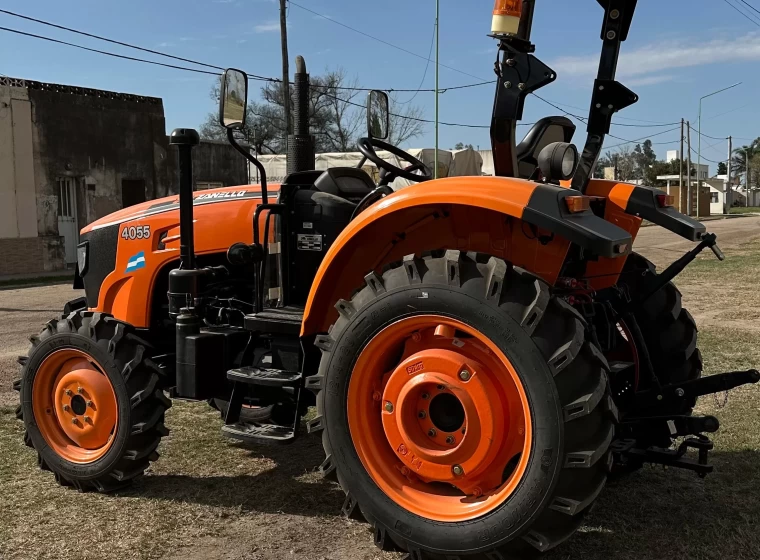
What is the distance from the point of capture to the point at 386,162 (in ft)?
13.8

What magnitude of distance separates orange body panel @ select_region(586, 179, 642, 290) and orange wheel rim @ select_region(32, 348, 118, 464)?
2578 millimetres

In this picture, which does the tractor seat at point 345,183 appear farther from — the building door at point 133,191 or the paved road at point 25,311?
the building door at point 133,191

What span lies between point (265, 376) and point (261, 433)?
28 centimetres

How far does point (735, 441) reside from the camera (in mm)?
4672

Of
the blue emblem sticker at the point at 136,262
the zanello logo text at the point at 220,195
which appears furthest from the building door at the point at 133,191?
the zanello logo text at the point at 220,195

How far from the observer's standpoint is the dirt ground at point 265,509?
133 inches

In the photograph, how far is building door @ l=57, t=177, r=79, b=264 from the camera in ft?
71.2

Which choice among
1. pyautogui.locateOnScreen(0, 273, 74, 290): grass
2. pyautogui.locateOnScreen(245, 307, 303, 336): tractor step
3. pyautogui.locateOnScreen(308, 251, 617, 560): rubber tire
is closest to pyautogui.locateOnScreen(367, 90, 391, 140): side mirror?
pyautogui.locateOnScreen(245, 307, 303, 336): tractor step

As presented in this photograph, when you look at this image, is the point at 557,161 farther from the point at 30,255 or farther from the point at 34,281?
the point at 30,255

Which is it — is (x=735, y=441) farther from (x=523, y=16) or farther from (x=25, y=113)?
(x=25, y=113)

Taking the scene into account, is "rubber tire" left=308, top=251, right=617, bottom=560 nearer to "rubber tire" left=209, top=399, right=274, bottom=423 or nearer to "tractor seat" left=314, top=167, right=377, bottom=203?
"rubber tire" left=209, top=399, right=274, bottom=423

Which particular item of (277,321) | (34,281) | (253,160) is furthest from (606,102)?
(34,281)

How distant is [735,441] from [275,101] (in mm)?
29333

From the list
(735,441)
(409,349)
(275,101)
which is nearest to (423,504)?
(409,349)
